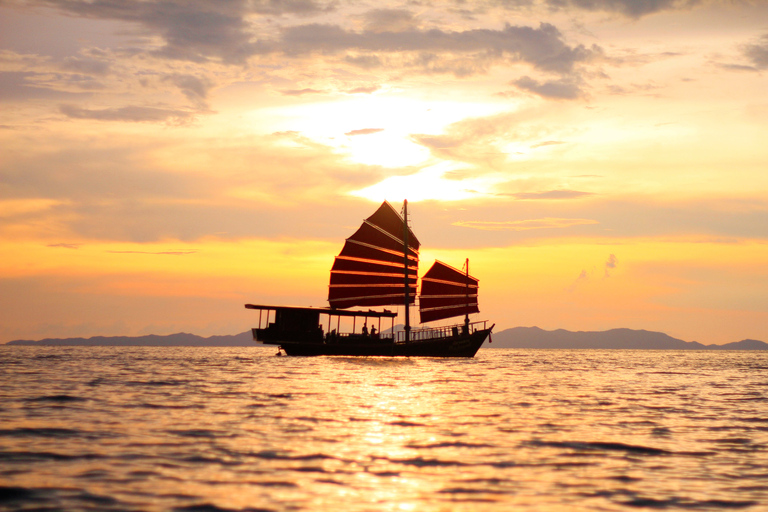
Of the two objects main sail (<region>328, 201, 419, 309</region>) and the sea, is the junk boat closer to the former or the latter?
main sail (<region>328, 201, 419, 309</region>)

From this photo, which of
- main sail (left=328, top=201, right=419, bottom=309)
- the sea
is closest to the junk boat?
main sail (left=328, top=201, right=419, bottom=309)

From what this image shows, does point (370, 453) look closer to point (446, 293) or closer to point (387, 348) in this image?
point (387, 348)

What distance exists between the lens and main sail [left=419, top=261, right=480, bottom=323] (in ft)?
245

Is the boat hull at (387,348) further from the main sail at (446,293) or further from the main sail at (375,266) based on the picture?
the main sail at (375,266)

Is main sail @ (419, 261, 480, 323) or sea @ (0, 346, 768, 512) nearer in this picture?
sea @ (0, 346, 768, 512)

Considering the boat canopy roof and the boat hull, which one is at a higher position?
the boat canopy roof

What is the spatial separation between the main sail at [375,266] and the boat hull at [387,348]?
17.8 ft

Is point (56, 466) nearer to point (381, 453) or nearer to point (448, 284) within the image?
point (381, 453)

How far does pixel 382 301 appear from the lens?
75.0 m

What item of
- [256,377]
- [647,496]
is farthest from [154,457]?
[256,377]

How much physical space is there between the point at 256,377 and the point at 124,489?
28303 millimetres

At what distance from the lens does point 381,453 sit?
48.0 ft

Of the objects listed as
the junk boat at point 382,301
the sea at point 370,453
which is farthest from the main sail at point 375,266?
the sea at point 370,453

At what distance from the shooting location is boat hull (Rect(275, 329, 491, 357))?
6950cm
